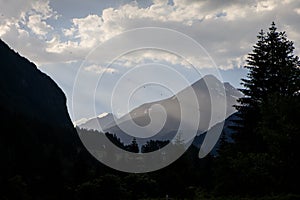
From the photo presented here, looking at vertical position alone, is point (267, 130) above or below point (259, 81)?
below

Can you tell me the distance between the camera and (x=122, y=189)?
39.0 m

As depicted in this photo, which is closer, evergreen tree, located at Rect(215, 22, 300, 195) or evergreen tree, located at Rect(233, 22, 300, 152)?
evergreen tree, located at Rect(215, 22, 300, 195)

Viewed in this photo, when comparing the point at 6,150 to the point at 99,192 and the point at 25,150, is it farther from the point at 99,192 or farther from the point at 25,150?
the point at 99,192

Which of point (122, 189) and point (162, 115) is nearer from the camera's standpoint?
point (122, 189)

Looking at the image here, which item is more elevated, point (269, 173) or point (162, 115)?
point (162, 115)

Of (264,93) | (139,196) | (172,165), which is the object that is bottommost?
(139,196)

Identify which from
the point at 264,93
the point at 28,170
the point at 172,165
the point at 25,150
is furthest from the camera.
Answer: the point at 25,150

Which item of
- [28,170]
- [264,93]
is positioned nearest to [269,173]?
[264,93]

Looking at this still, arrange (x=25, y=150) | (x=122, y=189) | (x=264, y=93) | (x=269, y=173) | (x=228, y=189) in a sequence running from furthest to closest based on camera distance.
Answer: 1. (x=25, y=150)
2. (x=122, y=189)
3. (x=264, y=93)
4. (x=228, y=189)
5. (x=269, y=173)

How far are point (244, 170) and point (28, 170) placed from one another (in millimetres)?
71679

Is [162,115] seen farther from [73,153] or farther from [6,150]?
[73,153]

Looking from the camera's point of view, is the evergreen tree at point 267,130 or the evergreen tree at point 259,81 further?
the evergreen tree at point 259,81

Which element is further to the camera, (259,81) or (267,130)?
(259,81)

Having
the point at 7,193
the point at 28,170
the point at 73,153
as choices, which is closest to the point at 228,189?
the point at 7,193
